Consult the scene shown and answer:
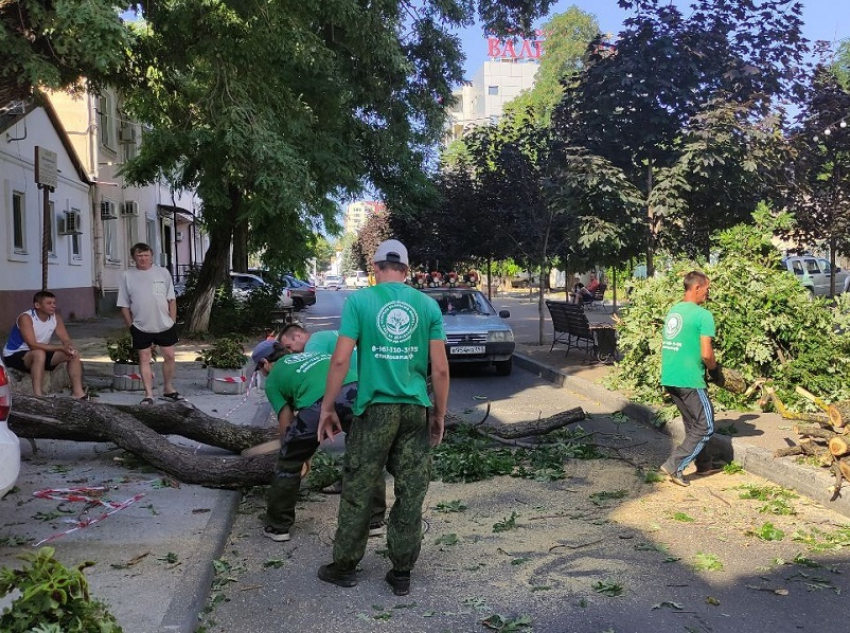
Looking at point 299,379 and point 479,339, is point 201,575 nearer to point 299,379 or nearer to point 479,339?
point 299,379

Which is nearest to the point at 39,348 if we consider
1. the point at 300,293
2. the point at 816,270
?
the point at 300,293

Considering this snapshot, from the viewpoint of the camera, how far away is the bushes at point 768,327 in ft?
27.7

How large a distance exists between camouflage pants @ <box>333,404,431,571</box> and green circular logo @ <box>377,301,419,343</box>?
353 millimetres

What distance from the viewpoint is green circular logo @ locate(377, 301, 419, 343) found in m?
4.01

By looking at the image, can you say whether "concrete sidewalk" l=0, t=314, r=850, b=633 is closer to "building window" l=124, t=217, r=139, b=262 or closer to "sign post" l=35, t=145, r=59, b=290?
"sign post" l=35, t=145, r=59, b=290

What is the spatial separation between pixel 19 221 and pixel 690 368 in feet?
58.7

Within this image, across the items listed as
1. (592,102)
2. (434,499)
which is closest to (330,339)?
(434,499)

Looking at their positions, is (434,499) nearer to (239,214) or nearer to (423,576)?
(423,576)

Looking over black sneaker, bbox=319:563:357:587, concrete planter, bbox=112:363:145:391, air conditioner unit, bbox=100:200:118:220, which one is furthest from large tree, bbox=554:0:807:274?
air conditioner unit, bbox=100:200:118:220

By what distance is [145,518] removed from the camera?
5051 millimetres

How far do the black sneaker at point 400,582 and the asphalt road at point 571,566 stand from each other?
4cm

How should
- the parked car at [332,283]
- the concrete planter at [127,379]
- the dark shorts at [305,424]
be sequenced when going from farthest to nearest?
the parked car at [332,283] < the concrete planter at [127,379] < the dark shorts at [305,424]

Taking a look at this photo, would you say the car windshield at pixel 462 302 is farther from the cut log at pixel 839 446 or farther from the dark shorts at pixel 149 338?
the cut log at pixel 839 446

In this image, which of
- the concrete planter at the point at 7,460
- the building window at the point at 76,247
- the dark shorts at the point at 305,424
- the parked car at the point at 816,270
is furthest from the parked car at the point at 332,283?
the concrete planter at the point at 7,460
